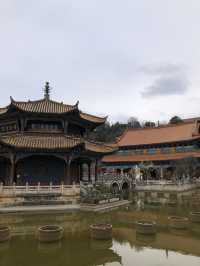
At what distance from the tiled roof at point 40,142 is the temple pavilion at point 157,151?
1664cm

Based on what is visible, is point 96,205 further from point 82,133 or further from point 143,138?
point 143,138

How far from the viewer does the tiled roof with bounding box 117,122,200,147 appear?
152ft

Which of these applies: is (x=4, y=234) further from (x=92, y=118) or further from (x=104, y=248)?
(x=92, y=118)

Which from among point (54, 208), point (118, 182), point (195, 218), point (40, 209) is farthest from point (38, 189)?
point (118, 182)

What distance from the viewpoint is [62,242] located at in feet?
41.7

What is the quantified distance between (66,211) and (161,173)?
25.7m

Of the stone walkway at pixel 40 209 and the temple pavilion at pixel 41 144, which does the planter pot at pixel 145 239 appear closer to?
the stone walkway at pixel 40 209

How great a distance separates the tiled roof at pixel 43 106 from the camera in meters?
25.3

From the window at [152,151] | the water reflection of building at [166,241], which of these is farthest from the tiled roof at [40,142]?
the window at [152,151]

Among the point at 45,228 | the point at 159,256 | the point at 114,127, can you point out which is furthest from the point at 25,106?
the point at 114,127

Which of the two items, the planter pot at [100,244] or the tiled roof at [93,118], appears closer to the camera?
the planter pot at [100,244]

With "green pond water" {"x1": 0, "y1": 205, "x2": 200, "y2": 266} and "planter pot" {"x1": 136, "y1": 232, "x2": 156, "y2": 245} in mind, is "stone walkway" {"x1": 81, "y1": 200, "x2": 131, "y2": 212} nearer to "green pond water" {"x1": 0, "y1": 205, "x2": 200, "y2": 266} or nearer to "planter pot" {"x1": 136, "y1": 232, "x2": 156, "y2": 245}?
"green pond water" {"x1": 0, "y1": 205, "x2": 200, "y2": 266}

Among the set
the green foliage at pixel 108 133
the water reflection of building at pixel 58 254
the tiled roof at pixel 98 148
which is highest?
the green foliage at pixel 108 133

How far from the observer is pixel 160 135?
164ft
